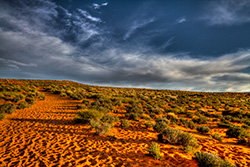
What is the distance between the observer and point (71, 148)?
19.1 feet

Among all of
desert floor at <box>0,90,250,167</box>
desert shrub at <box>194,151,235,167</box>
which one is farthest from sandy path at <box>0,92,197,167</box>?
desert shrub at <box>194,151,235,167</box>

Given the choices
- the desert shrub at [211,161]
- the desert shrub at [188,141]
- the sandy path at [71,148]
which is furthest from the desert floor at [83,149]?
the desert shrub at [188,141]

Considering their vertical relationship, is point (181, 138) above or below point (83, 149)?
above

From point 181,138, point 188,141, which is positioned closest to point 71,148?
point 181,138

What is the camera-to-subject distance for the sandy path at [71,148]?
4757 mm

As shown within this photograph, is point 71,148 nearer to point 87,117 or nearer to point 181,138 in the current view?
point 87,117

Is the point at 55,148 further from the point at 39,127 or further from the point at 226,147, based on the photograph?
Result: the point at 226,147

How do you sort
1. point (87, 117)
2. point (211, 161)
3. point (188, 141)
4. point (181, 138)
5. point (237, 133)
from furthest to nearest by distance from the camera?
point (87, 117) < point (237, 133) < point (181, 138) < point (188, 141) < point (211, 161)

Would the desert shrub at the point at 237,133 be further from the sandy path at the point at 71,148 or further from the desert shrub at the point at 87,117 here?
the desert shrub at the point at 87,117

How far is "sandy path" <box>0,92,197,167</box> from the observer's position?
476cm

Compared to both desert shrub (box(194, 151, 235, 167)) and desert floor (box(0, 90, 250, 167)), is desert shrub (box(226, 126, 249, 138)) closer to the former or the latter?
desert floor (box(0, 90, 250, 167))

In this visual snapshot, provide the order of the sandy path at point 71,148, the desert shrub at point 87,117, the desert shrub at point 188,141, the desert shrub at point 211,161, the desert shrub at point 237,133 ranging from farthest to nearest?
1. the desert shrub at point 87,117
2. the desert shrub at point 237,133
3. the desert shrub at point 188,141
4. the sandy path at point 71,148
5. the desert shrub at point 211,161

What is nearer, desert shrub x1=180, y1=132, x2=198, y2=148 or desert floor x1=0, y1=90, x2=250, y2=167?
desert floor x1=0, y1=90, x2=250, y2=167

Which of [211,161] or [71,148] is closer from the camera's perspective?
[211,161]
